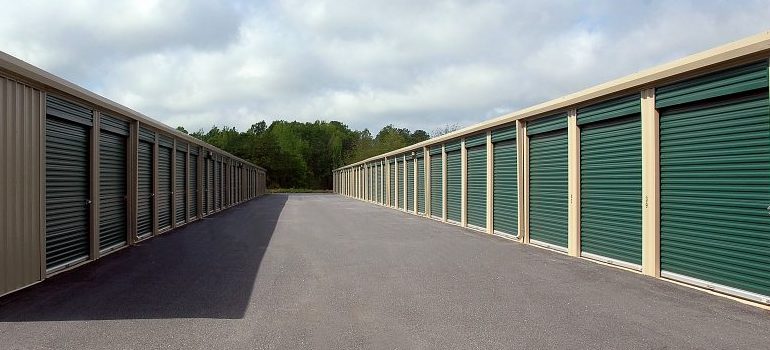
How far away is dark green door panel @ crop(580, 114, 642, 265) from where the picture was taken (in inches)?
333

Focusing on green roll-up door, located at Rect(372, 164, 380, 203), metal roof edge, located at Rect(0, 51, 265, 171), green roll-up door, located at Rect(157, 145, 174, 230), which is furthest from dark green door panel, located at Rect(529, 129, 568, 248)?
green roll-up door, located at Rect(372, 164, 380, 203)

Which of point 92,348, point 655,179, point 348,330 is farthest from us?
point 655,179

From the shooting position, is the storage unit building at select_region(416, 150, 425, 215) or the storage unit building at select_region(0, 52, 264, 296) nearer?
the storage unit building at select_region(0, 52, 264, 296)

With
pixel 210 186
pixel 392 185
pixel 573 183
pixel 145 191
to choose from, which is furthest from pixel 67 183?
pixel 392 185

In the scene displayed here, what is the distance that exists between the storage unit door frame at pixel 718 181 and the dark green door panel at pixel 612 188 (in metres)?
0.64

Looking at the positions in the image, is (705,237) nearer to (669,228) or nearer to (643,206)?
(669,228)

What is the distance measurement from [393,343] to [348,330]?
58 cm

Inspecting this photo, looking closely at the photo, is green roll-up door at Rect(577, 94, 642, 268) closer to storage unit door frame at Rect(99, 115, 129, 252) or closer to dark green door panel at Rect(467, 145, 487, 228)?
dark green door panel at Rect(467, 145, 487, 228)

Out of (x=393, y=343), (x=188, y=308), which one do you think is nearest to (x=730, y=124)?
(x=393, y=343)

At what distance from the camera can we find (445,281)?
7.54 m

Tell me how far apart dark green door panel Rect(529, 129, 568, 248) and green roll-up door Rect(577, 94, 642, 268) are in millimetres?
730

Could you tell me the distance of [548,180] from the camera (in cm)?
1140

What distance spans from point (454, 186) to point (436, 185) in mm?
2375

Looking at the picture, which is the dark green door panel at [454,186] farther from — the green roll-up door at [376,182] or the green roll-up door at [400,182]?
the green roll-up door at [376,182]
